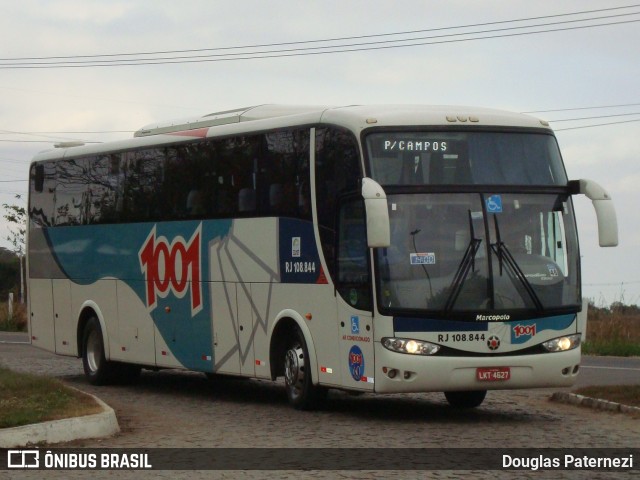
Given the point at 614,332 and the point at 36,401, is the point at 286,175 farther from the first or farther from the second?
the point at 614,332

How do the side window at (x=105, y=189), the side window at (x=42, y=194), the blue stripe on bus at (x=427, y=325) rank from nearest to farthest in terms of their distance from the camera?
the blue stripe on bus at (x=427, y=325) → the side window at (x=105, y=189) → the side window at (x=42, y=194)

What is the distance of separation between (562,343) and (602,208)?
1.64 metres

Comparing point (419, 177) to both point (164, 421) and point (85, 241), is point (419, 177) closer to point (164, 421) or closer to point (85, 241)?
point (164, 421)

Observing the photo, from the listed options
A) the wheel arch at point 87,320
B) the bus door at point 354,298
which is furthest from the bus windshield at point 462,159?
the wheel arch at point 87,320

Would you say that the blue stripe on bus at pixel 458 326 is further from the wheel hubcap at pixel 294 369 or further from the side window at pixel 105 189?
the side window at pixel 105 189

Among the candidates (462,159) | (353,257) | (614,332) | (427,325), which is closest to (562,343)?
(427,325)

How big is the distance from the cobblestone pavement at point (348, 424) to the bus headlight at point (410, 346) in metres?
0.83

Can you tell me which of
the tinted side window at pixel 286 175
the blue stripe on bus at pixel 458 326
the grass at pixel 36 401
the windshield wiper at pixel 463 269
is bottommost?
the grass at pixel 36 401

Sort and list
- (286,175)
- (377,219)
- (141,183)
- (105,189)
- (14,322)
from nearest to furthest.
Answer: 1. (377,219)
2. (286,175)
3. (141,183)
4. (105,189)
5. (14,322)

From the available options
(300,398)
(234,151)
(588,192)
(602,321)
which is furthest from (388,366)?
(602,321)

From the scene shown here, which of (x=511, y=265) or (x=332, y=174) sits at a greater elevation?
(x=332, y=174)

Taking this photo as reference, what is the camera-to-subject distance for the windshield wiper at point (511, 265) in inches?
617

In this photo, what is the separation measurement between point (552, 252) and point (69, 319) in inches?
411

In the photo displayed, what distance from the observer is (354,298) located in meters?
16.0
